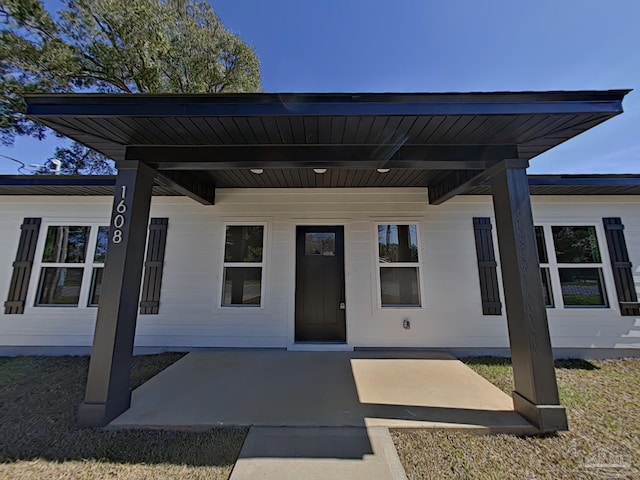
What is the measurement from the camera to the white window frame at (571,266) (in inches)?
161

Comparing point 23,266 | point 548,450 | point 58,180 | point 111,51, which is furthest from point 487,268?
point 111,51

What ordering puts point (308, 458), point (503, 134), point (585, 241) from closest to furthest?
point (308, 458) → point (503, 134) → point (585, 241)

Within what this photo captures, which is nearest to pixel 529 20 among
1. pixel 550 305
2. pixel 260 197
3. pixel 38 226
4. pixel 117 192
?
pixel 550 305

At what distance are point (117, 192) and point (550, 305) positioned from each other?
6218 millimetres

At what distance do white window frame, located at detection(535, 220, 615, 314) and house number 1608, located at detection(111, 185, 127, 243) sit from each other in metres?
5.93

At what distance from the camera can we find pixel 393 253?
437 cm

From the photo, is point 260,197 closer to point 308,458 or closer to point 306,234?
point 306,234

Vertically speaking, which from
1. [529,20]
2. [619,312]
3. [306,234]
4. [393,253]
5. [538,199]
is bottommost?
[619,312]

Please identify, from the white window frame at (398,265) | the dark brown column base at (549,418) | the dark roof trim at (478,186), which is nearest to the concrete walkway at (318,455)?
the dark brown column base at (549,418)

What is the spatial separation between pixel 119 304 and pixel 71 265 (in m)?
3.18

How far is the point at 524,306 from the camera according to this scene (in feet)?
7.60

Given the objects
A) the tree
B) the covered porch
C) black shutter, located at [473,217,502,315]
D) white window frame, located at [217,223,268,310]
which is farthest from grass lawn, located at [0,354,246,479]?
the tree

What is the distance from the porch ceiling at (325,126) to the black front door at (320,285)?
1.95 metres

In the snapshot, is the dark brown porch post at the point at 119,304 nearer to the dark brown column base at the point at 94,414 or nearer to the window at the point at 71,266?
the dark brown column base at the point at 94,414
